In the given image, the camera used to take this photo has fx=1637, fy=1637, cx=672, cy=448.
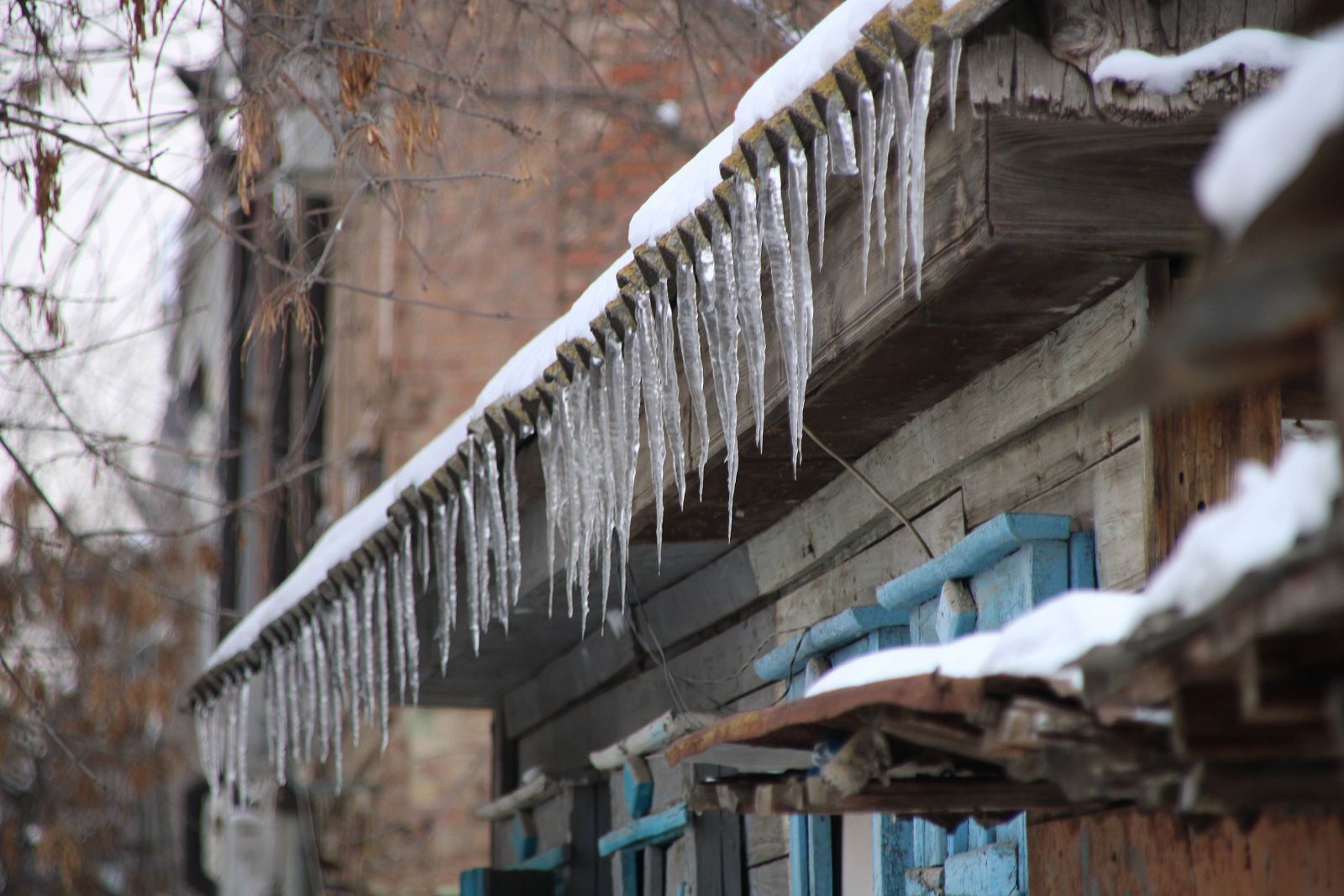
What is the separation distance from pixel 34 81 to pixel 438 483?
1.58m

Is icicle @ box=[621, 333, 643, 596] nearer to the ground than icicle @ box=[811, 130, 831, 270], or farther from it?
nearer to the ground

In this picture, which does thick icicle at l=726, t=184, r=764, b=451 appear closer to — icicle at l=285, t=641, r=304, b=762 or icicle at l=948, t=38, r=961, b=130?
icicle at l=948, t=38, r=961, b=130

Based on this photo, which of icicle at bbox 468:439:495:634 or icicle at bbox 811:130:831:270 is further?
icicle at bbox 468:439:495:634

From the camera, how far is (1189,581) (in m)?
1.44

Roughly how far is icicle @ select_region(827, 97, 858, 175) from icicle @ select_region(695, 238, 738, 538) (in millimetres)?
424

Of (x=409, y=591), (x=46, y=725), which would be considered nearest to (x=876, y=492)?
(x=409, y=591)

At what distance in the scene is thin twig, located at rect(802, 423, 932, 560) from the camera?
341 cm

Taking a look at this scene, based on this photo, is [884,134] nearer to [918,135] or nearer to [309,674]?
[918,135]

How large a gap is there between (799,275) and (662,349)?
2.07 ft

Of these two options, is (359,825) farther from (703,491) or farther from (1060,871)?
(1060,871)

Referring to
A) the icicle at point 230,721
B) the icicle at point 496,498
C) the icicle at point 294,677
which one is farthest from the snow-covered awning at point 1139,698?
the icicle at point 230,721

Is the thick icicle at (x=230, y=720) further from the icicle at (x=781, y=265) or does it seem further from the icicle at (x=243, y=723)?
the icicle at (x=781, y=265)

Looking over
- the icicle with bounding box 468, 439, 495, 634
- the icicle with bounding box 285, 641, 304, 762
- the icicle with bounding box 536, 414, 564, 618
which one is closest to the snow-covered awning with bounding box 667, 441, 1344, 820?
the icicle with bounding box 536, 414, 564, 618

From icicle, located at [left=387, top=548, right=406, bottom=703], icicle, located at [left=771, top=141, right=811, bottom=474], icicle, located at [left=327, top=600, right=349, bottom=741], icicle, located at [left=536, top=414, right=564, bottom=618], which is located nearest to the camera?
icicle, located at [left=771, top=141, right=811, bottom=474]
